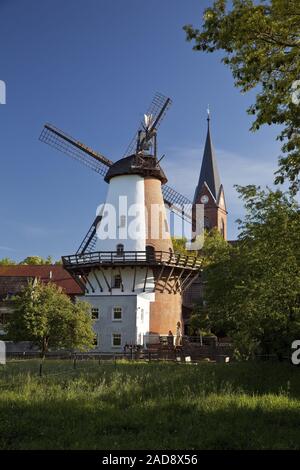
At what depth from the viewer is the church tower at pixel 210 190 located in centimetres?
8494

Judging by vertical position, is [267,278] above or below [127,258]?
below

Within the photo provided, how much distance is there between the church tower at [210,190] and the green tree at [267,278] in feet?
205

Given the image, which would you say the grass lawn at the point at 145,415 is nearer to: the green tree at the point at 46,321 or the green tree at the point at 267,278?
the green tree at the point at 267,278

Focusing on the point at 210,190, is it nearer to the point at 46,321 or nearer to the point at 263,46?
the point at 46,321

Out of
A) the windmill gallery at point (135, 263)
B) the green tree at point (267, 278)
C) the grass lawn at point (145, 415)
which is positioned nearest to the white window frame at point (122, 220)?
the windmill gallery at point (135, 263)

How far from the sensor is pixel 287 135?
12570mm

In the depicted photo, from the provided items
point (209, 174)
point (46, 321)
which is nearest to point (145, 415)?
point (46, 321)

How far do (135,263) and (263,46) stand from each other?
29529 millimetres

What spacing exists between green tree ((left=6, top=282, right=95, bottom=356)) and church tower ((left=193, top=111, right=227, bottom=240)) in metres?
54.4

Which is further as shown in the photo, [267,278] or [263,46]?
[267,278]

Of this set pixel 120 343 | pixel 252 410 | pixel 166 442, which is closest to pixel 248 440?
pixel 166 442

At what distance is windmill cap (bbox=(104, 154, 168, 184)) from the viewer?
4284 cm

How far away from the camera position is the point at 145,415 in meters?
10.8
